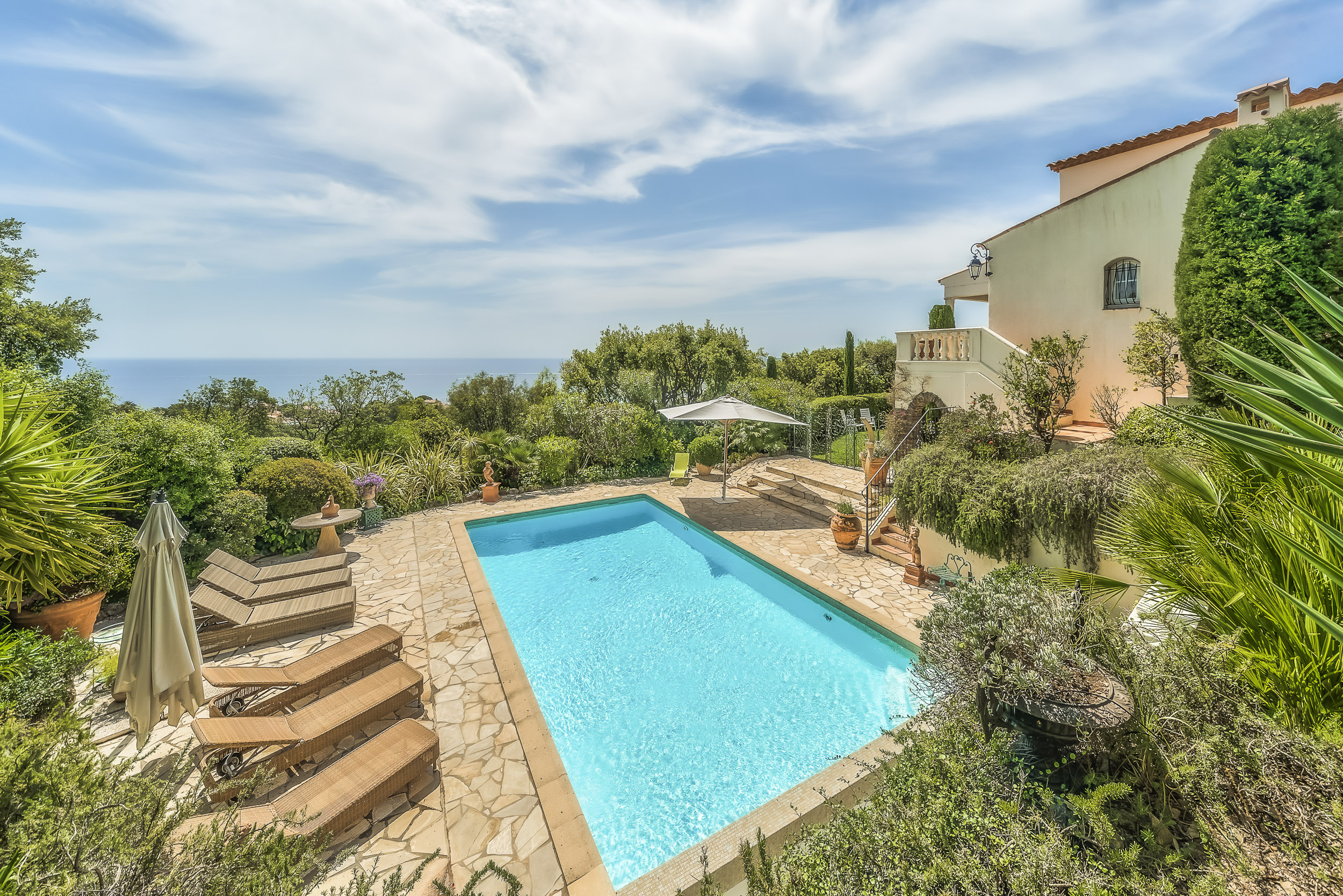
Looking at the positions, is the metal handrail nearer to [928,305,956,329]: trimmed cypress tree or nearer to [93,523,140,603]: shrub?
[928,305,956,329]: trimmed cypress tree

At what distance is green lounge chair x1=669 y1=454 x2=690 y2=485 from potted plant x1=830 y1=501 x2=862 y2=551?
655 cm

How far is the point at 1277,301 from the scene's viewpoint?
6211 millimetres

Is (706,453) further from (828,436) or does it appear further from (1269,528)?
(1269,528)

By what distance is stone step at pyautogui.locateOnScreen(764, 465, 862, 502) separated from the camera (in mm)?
11477

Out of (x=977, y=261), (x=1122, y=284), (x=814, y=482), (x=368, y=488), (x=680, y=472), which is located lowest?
(x=814, y=482)

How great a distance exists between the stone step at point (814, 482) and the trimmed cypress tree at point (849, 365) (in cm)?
1078

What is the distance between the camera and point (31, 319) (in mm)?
9641

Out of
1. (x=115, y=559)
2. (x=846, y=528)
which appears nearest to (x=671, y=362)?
(x=846, y=528)

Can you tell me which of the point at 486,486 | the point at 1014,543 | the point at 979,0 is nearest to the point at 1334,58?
the point at 979,0

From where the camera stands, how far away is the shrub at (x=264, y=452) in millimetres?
Result: 10008

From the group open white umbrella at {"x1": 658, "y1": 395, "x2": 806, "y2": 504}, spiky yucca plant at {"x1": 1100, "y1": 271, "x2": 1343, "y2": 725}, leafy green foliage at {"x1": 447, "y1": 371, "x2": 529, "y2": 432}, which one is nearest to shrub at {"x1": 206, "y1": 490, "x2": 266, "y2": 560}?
leafy green foliage at {"x1": 447, "y1": 371, "x2": 529, "y2": 432}

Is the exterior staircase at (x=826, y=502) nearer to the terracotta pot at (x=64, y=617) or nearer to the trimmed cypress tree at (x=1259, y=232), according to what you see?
the trimmed cypress tree at (x=1259, y=232)

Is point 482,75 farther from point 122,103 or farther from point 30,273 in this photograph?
point 30,273

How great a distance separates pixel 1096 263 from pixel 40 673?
16.3 meters
